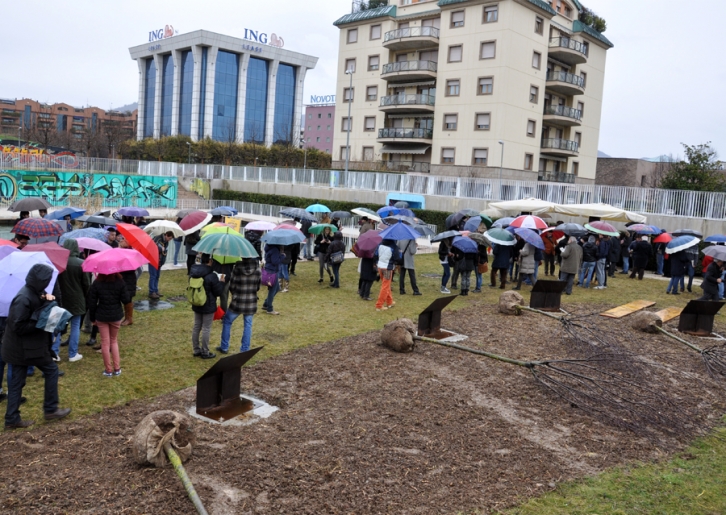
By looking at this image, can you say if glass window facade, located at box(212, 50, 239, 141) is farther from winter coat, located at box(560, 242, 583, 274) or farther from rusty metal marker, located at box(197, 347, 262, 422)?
rusty metal marker, located at box(197, 347, 262, 422)

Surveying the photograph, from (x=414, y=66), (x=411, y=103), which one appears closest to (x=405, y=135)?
(x=411, y=103)

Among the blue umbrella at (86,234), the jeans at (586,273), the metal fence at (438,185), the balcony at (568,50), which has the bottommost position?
the jeans at (586,273)

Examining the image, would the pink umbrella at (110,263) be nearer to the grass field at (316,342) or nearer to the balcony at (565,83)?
the grass field at (316,342)

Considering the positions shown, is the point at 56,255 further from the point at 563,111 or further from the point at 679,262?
the point at 563,111

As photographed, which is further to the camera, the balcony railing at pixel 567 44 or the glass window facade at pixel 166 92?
the glass window facade at pixel 166 92

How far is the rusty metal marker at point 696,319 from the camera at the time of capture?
1272 cm

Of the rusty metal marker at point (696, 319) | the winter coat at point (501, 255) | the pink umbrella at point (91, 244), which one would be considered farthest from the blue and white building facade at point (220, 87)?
the pink umbrella at point (91, 244)

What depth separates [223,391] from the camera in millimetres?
7402

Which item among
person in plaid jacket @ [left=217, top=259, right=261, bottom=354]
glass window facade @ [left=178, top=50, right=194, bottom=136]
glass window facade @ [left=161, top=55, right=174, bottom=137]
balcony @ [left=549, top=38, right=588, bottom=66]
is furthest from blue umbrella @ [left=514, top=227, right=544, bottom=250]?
glass window facade @ [left=161, top=55, right=174, bottom=137]

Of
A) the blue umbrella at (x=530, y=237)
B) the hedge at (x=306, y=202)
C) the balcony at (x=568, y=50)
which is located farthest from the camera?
the balcony at (x=568, y=50)

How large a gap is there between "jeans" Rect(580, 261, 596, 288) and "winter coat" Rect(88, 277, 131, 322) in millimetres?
13577

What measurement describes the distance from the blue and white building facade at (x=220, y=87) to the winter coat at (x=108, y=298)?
7882 centimetres

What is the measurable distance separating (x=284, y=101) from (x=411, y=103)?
178ft

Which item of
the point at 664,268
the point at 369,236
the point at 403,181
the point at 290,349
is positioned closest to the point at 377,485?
the point at 290,349
